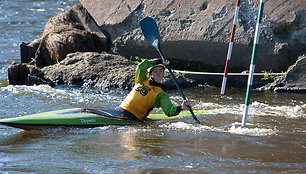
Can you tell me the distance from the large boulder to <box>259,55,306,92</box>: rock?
32 cm

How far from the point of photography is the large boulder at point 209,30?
7117 millimetres

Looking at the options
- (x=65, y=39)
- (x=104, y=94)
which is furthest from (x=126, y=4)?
(x=104, y=94)

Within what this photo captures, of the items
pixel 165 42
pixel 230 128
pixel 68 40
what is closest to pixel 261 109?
pixel 230 128

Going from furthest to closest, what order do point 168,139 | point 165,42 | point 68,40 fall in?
1. point 68,40
2. point 165,42
3. point 168,139

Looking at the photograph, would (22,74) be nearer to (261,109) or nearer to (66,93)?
(66,93)

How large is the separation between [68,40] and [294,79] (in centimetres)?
392

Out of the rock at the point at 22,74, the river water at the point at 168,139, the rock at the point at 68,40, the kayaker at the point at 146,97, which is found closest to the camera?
the river water at the point at 168,139

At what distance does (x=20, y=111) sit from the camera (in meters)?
5.76

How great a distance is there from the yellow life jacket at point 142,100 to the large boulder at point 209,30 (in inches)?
102

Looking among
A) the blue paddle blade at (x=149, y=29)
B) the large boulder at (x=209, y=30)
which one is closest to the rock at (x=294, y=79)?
the large boulder at (x=209, y=30)

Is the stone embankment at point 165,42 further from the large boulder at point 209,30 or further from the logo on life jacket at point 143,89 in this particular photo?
the logo on life jacket at point 143,89

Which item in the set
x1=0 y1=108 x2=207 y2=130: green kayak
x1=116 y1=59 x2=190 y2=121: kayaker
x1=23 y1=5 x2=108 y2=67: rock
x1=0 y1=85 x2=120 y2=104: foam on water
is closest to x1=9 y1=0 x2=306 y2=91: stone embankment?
x1=23 y1=5 x2=108 y2=67: rock

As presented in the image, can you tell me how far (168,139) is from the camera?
430cm

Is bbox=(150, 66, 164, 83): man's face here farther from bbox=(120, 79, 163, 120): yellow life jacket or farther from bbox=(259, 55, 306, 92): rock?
bbox=(259, 55, 306, 92): rock
